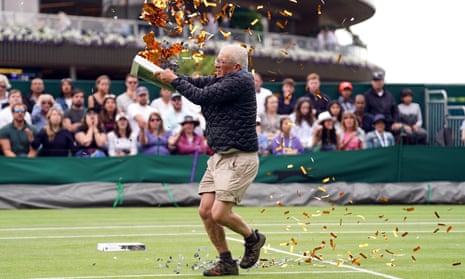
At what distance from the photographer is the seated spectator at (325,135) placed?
66.9 feet

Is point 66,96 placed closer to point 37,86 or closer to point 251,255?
point 37,86

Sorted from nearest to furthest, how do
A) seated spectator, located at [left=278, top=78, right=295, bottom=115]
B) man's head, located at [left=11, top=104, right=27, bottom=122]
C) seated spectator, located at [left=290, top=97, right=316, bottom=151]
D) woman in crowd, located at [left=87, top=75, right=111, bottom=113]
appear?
man's head, located at [left=11, top=104, right=27, bottom=122], woman in crowd, located at [left=87, top=75, right=111, bottom=113], seated spectator, located at [left=290, top=97, right=316, bottom=151], seated spectator, located at [left=278, top=78, right=295, bottom=115]

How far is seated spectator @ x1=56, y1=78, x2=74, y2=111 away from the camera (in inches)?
806

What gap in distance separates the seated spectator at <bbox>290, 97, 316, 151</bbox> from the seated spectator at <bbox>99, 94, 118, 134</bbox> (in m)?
3.70

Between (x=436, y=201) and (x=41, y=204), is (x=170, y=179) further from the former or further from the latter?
(x=436, y=201)

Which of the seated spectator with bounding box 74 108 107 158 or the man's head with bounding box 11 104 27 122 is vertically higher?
the man's head with bounding box 11 104 27 122

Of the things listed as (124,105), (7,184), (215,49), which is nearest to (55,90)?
(124,105)

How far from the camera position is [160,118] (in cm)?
1986

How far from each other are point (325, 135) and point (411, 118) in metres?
3.14

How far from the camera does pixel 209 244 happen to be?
A: 11875mm

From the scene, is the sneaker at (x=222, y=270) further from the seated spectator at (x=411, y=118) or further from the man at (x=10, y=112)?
the seated spectator at (x=411, y=118)

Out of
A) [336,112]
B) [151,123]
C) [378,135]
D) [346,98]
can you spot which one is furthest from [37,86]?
[378,135]

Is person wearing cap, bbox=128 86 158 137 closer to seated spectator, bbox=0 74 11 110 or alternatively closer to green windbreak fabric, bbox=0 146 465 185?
green windbreak fabric, bbox=0 146 465 185

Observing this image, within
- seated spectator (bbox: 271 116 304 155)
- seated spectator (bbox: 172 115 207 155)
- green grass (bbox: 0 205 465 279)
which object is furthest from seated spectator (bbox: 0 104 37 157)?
seated spectator (bbox: 271 116 304 155)
